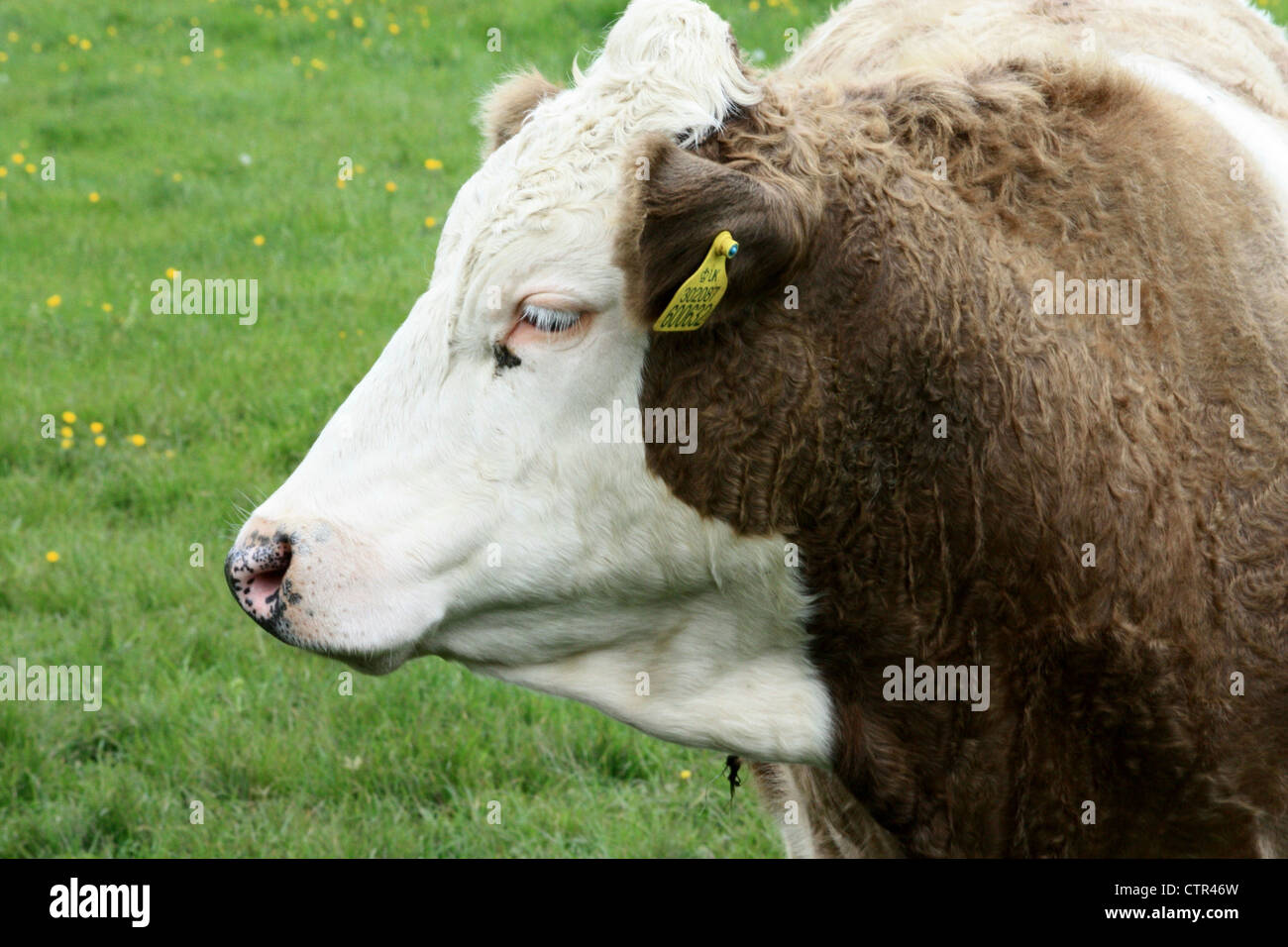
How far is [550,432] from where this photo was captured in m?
2.76

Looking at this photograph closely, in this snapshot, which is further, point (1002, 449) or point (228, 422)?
point (228, 422)

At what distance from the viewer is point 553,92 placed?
3199mm

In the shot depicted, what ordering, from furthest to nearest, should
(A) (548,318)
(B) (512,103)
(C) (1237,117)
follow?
(C) (1237,117), (B) (512,103), (A) (548,318)

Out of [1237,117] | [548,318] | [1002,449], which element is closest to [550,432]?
[548,318]

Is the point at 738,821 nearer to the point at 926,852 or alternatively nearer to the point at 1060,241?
the point at 926,852

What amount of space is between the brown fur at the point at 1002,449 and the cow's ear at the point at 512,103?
0.58 meters

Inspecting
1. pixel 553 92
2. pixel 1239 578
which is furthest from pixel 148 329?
pixel 1239 578

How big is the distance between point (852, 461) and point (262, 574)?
1168mm

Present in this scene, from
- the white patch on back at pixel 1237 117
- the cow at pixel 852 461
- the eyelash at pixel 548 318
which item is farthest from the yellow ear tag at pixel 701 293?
the white patch on back at pixel 1237 117

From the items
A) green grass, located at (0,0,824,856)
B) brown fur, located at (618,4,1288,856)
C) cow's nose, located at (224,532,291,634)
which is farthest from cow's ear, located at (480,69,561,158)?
green grass, located at (0,0,824,856)

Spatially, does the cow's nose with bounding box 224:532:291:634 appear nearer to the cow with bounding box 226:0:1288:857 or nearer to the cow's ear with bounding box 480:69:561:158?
the cow with bounding box 226:0:1288:857

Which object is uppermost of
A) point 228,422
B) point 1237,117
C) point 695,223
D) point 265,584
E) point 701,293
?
point 228,422

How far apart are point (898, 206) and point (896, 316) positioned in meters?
0.23

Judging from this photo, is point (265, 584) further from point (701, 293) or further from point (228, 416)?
point (228, 416)
